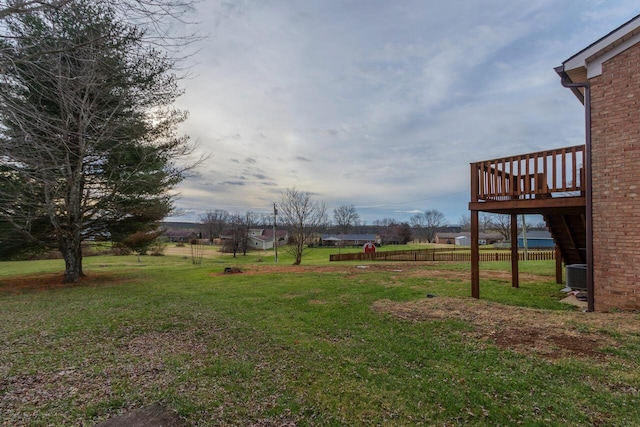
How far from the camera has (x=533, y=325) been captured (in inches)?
192

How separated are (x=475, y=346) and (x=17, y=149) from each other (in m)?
7.15

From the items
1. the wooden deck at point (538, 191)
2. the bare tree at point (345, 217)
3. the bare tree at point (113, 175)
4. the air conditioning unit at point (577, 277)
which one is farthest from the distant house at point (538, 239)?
the bare tree at point (113, 175)

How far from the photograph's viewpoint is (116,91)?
9023mm

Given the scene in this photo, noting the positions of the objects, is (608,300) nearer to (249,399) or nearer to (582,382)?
(582,382)

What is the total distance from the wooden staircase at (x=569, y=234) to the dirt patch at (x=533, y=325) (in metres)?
3.35

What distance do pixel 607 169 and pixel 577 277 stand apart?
288 cm

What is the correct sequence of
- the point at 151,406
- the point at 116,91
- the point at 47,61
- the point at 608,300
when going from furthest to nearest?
the point at 116,91 < the point at 608,300 < the point at 47,61 < the point at 151,406

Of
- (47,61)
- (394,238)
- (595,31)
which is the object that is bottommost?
(394,238)

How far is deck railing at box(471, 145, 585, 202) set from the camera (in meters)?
6.11

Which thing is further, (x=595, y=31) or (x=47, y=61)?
(x=595, y=31)

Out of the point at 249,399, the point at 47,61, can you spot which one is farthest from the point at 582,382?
the point at 47,61

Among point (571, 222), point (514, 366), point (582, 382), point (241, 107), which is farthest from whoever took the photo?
point (241, 107)

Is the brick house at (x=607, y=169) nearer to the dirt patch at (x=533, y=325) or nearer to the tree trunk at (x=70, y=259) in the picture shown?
the dirt patch at (x=533, y=325)

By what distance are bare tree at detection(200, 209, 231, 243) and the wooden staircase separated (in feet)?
191
